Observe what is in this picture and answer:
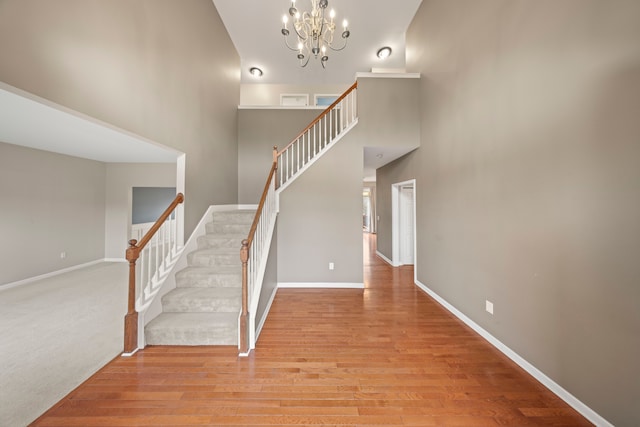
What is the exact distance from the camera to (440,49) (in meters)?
3.52

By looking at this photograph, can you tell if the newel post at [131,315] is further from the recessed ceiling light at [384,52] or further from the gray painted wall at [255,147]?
the recessed ceiling light at [384,52]

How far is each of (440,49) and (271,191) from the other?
352cm

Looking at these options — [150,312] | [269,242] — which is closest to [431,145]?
[269,242]

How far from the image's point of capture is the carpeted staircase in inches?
93.4

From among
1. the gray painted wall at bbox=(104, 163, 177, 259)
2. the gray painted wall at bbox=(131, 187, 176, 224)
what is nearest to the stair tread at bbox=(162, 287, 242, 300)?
the gray painted wall at bbox=(104, 163, 177, 259)

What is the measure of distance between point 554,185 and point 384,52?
5.63 metres

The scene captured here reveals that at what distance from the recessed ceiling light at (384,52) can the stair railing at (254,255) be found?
178 inches

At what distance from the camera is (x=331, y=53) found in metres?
5.82

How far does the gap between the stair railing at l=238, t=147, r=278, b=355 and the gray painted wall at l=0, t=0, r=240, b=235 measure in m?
1.13

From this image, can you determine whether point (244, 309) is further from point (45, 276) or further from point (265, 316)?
point (45, 276)

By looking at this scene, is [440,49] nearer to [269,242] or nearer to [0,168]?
[269,242]

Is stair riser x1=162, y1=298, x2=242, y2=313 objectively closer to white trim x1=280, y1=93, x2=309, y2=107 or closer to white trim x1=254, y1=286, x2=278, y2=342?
white trim x1=254, y1=286, x2=278, y2=342

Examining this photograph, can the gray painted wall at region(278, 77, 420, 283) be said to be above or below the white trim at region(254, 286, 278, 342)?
above

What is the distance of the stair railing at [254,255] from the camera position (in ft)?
7.45
